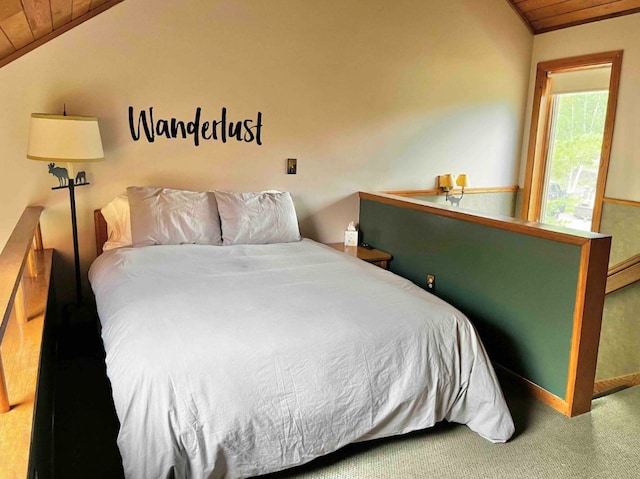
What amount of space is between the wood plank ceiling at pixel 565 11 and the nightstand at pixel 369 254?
2531mm

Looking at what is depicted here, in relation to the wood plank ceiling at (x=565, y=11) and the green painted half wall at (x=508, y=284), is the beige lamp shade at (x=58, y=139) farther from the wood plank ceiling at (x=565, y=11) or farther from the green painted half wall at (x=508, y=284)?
the wood plank ceiling at (x=565, y=11)

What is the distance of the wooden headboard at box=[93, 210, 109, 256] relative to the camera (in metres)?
3.22

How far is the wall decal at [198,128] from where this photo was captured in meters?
3.27

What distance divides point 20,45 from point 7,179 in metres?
0.78

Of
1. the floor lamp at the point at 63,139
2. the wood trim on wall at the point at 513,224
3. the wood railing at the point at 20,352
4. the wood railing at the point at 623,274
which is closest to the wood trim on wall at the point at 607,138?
the wood railing at the point at 623,274

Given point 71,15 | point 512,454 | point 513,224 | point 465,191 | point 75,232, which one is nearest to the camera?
point 512,454

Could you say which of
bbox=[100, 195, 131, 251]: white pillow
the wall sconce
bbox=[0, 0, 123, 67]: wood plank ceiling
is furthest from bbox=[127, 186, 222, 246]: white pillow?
the wall sconce

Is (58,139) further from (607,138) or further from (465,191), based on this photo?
(607,138)

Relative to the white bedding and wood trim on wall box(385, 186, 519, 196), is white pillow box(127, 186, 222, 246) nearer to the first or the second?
the white bedding

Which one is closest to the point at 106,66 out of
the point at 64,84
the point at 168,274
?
the point at 64,84

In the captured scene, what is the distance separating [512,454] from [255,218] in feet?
6.70

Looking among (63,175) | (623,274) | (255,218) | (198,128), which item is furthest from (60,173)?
(623,274)

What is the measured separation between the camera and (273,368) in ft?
5.93

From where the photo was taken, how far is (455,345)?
2.15m
